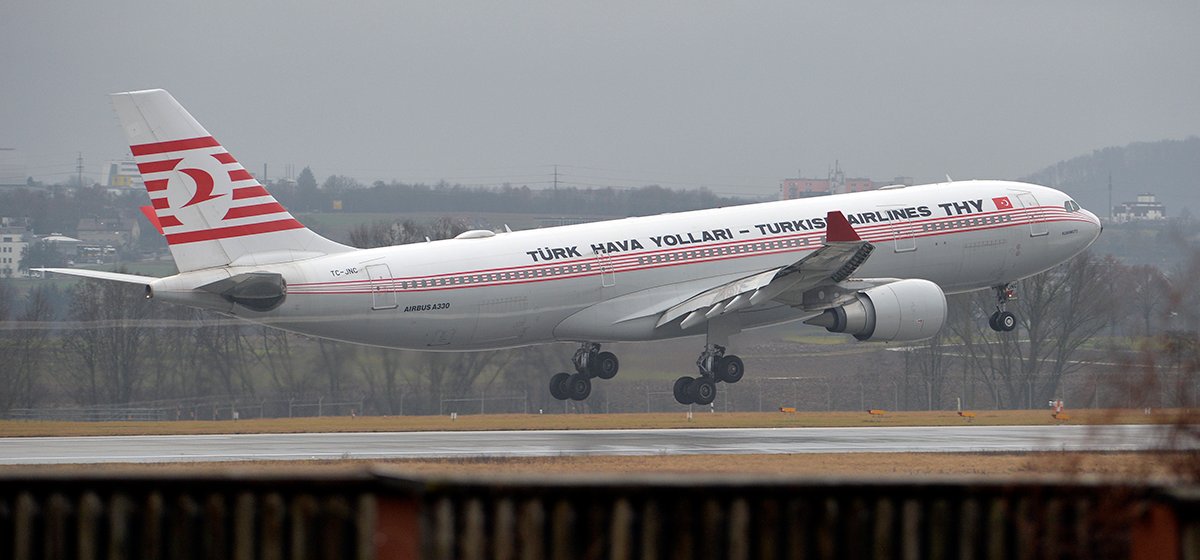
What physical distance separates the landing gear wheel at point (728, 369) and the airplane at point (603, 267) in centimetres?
5

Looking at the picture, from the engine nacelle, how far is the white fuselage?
1752 mm

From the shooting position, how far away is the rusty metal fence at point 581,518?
28.8ft

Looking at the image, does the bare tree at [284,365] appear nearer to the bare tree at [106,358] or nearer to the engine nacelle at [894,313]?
the bare tree at [106,358]

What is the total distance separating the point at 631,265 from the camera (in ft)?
134

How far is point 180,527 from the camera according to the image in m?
9.05

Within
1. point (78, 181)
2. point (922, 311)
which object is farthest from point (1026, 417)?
point (78, 181)

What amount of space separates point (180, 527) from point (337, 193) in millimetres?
128546

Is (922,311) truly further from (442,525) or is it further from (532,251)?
(442,525)

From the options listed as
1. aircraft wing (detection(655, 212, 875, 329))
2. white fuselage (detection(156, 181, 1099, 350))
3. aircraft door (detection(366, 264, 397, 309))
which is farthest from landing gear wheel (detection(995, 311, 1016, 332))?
aircraft door (detection(366, 264, 397, 309))

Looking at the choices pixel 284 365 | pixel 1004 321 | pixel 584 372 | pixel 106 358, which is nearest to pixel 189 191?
pixel 284 365

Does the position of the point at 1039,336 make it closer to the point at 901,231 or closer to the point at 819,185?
the point at 901,231

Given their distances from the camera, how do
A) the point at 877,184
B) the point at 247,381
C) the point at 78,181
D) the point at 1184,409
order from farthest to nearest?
the point at 78,181 → the point at 877,184 → the point at 247,381 → the point at 1184,409

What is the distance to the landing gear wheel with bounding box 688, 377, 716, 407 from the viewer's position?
4234 cm

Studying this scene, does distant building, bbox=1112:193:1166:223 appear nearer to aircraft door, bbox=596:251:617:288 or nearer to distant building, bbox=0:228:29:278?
distant building, bbox=0:228:29:278
